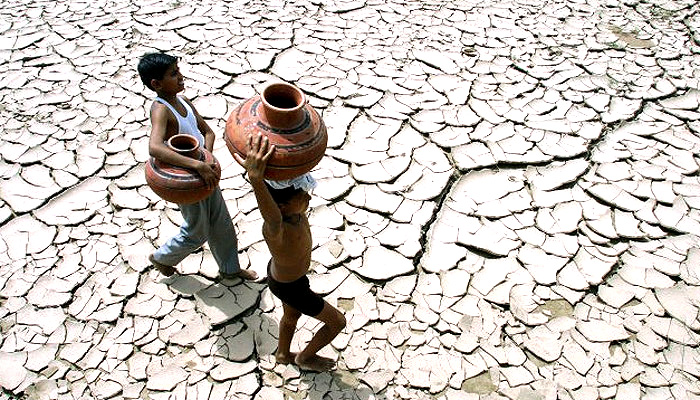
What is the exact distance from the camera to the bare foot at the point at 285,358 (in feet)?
8.35

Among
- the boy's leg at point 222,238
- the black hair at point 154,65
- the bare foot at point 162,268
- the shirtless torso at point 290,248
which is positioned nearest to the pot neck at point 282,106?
the shirtless torso at point 290,248

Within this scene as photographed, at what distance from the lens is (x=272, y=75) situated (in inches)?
167

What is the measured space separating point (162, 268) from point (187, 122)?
76cm

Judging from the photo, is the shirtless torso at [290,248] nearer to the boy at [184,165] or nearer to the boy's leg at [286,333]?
the boy's leg at [286,333]

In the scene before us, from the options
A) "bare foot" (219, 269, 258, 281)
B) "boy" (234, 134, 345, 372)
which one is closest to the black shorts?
"boy" (234, 134, 345, 372)

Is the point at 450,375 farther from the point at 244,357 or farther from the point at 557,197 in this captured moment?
the point at 557,197

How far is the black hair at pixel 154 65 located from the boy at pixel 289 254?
2.27ft

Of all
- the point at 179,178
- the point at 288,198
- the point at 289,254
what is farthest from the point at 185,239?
the point at 288,198

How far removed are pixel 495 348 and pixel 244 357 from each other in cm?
110

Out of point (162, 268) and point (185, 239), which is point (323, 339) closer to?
point (185, 239)

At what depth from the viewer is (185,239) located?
8.71 ft

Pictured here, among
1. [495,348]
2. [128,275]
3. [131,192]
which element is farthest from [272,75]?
[495,348]

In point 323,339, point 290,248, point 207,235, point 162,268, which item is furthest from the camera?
point 162,268

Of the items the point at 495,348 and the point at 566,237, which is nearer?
the point at 495,348
